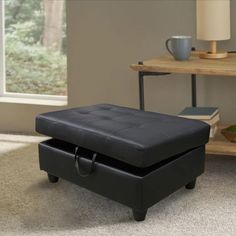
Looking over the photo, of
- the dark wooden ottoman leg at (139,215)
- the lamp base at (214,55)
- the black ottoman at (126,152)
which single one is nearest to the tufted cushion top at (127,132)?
the black ottoman at (126,152)

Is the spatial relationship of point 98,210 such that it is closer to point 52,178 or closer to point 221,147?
point 52,178

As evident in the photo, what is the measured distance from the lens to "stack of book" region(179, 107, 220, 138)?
2.86m

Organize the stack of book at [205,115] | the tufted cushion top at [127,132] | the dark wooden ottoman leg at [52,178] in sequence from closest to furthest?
the tufted cushion top at [127,132] < the dark wooden ottoman leg at [52,178] < the stack of book at [205,115]

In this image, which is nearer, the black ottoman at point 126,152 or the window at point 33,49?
the black ottoman at point 126,152

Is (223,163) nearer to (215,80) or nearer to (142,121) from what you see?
(215,80)

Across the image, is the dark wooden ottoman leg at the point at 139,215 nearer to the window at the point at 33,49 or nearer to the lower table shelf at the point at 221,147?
the lower table shelf at the point at 221,147

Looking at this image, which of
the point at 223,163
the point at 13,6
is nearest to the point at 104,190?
the point at 223,163

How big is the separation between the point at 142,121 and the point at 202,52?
832 millimetres

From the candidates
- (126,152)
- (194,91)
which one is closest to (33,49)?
(194,91)

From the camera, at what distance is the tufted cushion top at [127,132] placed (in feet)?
7.16

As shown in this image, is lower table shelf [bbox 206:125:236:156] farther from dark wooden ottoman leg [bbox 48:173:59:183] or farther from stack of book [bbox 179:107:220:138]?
dark wooden ottoman leg [bbox 48:173:59:183]

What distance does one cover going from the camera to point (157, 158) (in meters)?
2.20

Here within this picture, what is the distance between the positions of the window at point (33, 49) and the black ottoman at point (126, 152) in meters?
1.12

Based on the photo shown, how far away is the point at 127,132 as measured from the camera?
2.28 meters
